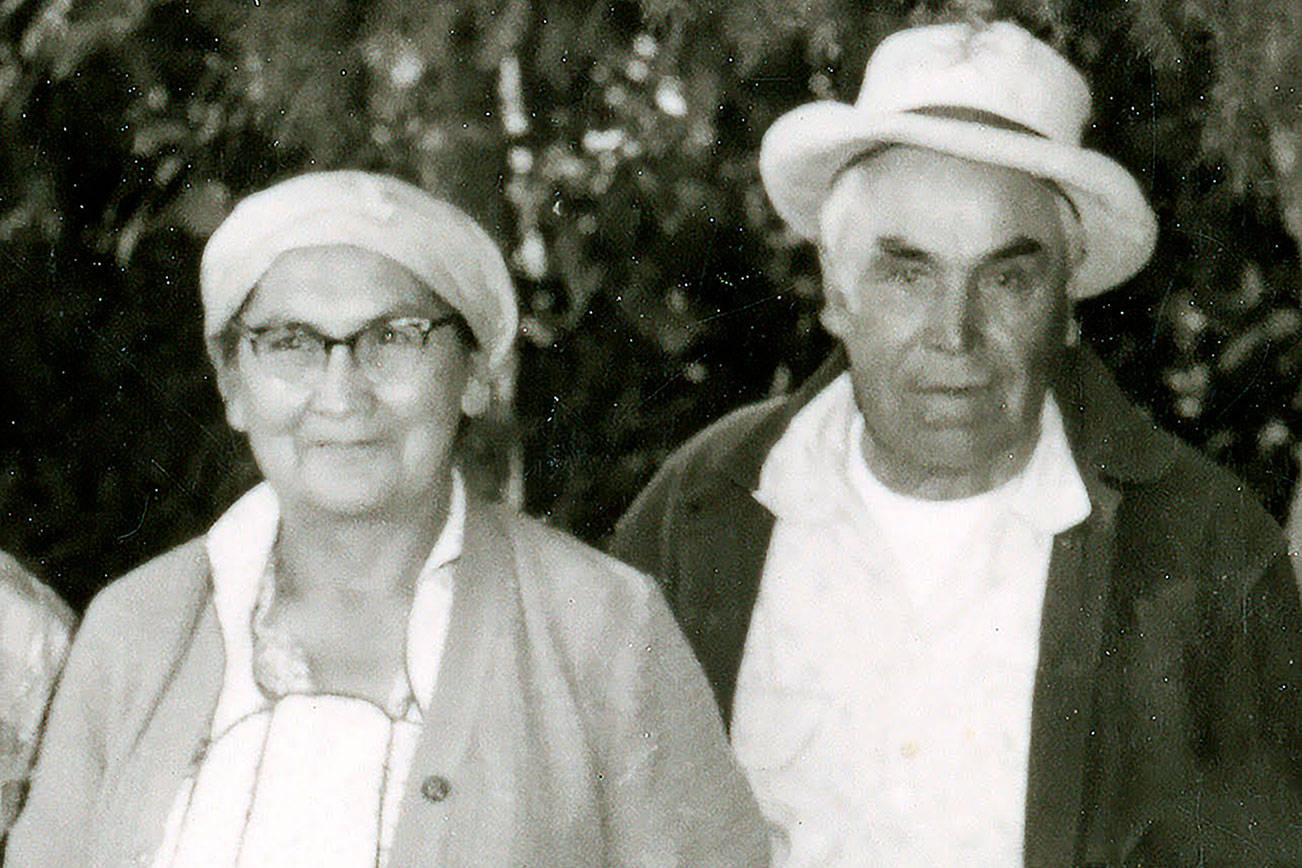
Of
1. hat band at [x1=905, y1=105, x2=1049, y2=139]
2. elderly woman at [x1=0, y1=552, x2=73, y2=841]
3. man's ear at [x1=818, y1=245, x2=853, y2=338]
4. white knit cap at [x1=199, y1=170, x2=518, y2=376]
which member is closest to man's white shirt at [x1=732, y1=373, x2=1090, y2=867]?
man's ear at [x1=818, y1=245, x2=853, y2=338]

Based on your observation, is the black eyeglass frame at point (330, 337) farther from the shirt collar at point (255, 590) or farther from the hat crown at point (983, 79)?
the hat crown at point (983, 79)

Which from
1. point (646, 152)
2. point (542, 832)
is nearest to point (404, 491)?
point (542, 832)

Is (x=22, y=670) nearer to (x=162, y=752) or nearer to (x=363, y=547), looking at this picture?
(x=162, y=752)

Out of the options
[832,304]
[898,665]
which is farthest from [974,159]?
[898,665]

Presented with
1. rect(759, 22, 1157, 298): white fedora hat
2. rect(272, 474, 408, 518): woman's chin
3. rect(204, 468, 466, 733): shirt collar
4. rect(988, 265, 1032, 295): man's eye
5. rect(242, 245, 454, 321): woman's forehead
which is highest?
rect(759, 22, 1157, 298): white fedora hat

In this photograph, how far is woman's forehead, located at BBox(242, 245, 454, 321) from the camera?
191cm

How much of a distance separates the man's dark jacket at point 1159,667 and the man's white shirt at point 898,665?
0.04m

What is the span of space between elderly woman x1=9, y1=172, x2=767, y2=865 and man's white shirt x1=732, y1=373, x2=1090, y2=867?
0.31 metres

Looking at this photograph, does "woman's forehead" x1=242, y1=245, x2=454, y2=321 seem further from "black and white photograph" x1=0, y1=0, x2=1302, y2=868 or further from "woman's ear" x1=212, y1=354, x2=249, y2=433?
"woman's ear" x1=212, y1=354, x2=249, y2=433

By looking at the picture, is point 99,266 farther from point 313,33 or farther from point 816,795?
point 816,795

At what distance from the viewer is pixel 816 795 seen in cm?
236

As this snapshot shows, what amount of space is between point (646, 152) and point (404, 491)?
0.82 metres

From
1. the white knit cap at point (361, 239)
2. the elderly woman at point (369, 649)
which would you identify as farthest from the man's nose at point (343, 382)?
the white knit cap at point (361, 239)

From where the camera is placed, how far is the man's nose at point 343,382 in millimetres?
1909
